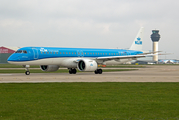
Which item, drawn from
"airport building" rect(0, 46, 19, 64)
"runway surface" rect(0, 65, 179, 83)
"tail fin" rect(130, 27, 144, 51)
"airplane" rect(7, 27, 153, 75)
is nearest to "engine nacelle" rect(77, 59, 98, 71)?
"airplane" rect(7, 27, 153, 75)

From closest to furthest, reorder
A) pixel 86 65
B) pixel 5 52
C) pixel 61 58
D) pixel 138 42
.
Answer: pixel 86 65 < pixel 61 58 < pixel 138 42 < pixel 5 52

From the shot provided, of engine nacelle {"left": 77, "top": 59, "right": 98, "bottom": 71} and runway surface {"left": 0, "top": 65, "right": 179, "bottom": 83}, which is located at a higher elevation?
engine nacelle {"left": 77, "top": 59, "right": 98, "bottom": 71}

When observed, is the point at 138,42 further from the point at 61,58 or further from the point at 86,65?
the point at 61,58

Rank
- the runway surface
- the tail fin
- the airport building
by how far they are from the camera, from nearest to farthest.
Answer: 1. the runway surface
2. the tail fin
3. the airport building

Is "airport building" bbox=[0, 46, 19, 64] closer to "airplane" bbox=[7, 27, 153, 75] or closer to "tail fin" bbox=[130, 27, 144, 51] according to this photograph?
"tail fin" bbox=[130, 27, 144, 51]

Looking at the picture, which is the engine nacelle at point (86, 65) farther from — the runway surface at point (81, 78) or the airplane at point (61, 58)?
the runway surface at point (81, 78)
